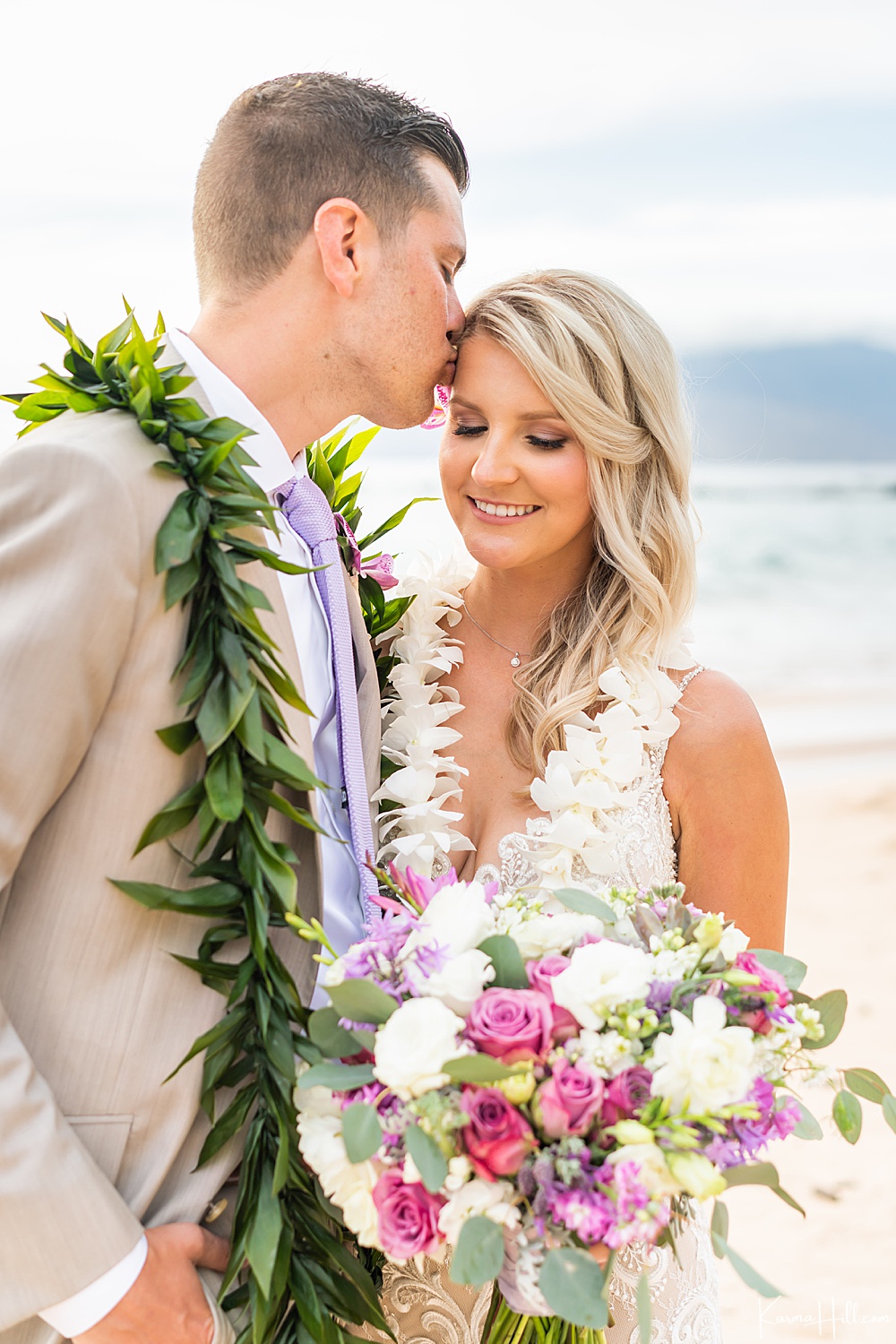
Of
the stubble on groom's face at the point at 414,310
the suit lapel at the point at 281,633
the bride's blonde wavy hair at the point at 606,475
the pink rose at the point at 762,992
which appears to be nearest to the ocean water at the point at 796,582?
the bride's blonde wavy hair at the point at 606,475

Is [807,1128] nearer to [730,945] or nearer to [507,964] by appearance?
[730,945]

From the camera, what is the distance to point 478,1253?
1627 millimetres

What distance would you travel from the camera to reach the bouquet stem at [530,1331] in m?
2.02

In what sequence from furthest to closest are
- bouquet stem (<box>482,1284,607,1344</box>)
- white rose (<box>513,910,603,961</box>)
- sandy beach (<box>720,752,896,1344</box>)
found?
sandy beach (<box>720,752,896,1344</box>) → bouquet stem (<box>482,1284,607,1344</box>) → white rose (<box>513,910,603,961</box>)

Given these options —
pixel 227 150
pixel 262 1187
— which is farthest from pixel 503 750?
pixel 227 150

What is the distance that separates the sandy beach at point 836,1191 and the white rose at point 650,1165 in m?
1.40

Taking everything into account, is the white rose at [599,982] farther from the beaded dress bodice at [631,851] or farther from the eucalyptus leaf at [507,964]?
the beaded dress bodice at [631,851]

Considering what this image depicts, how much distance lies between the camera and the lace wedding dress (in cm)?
247

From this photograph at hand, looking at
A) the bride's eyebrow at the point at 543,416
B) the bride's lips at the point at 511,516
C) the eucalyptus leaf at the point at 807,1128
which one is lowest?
the eucalyptus leaf at the point at 807,1128

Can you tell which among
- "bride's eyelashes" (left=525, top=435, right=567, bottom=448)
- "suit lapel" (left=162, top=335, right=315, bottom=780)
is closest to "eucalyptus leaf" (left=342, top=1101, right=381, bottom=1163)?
"suit lapel" (left=162, top=335, right=315, bottom=780)

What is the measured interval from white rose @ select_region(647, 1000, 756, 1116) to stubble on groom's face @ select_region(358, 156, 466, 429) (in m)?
1.59

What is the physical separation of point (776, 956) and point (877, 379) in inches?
1840

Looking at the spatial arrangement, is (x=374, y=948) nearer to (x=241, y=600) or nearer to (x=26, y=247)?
(x=241, y=600)

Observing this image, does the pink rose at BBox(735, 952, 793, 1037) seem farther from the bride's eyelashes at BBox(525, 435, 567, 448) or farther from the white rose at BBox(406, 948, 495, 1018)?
the bride's eyelashes at BBox(525, 435, 567, 448)
